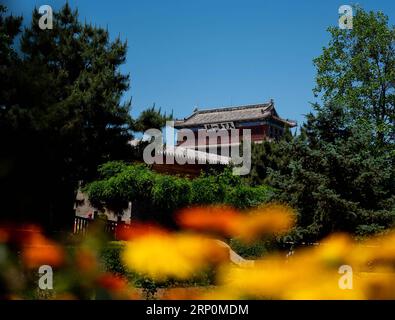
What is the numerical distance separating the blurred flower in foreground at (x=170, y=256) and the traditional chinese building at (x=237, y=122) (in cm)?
2767

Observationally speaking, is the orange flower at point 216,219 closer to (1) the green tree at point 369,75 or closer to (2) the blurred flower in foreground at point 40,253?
(2) the blurred flower in foreground at point 40,253

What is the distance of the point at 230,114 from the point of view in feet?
119

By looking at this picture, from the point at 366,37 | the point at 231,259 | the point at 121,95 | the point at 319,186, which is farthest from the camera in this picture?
the point at 366,37

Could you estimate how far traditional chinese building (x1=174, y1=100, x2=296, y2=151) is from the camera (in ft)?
106

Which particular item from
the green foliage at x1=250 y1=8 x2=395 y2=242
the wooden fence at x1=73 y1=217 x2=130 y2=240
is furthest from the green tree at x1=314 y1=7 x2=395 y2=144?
the wooden fence at x1=73 y1=217 x2=130 y2=240

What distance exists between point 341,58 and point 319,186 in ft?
27.7

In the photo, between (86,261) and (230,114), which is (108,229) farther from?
(230,114)

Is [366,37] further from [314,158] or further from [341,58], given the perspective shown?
[314,158]

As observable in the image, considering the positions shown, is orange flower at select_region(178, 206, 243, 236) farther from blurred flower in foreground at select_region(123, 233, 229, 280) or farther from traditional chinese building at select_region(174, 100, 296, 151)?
traditional chinese building at select_region(174, 100, 296, 151)

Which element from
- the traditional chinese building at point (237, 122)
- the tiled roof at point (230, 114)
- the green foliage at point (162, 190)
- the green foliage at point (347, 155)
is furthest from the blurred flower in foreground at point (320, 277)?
the tiled roof at point (230, 114)

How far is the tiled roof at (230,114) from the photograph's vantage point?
33.2 metres
